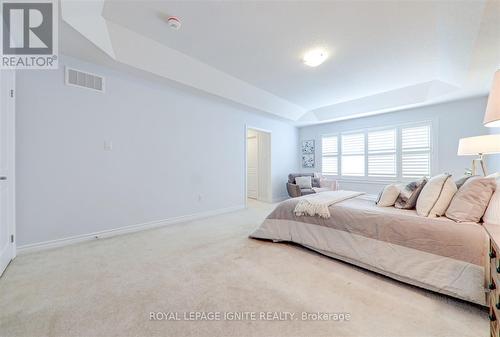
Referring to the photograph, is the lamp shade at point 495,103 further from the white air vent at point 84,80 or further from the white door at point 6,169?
the white air vent at point 84,80

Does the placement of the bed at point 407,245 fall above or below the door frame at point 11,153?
below

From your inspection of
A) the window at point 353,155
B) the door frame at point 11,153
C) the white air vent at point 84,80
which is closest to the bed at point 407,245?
the door frame at point 11,153

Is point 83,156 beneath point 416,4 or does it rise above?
beneath

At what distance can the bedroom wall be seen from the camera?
2.46 metres

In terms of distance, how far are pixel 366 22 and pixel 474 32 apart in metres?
1.16

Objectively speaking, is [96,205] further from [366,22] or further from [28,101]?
[366,22]

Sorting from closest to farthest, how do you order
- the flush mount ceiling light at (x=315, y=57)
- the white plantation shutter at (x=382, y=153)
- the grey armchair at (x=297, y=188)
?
the flush mount ceiling light at (x=315, y=57) → the white plantation shutter at (x=382, y=153) → the grey armchair at (x=297, y=188)

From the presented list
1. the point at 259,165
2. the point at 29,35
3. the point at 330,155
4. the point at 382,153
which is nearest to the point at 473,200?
the point at 382,153

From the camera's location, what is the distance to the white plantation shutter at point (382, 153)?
5129 mm

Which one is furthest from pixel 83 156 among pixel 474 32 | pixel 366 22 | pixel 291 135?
pixel 291 135

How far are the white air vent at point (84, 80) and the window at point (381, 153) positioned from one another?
18.4 ft

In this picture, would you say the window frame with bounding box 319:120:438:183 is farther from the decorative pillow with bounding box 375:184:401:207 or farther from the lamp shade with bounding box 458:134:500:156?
the decorative pillow with bounding box 375:184:401:207

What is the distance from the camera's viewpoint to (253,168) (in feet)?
21.5

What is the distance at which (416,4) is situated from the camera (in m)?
2.01
